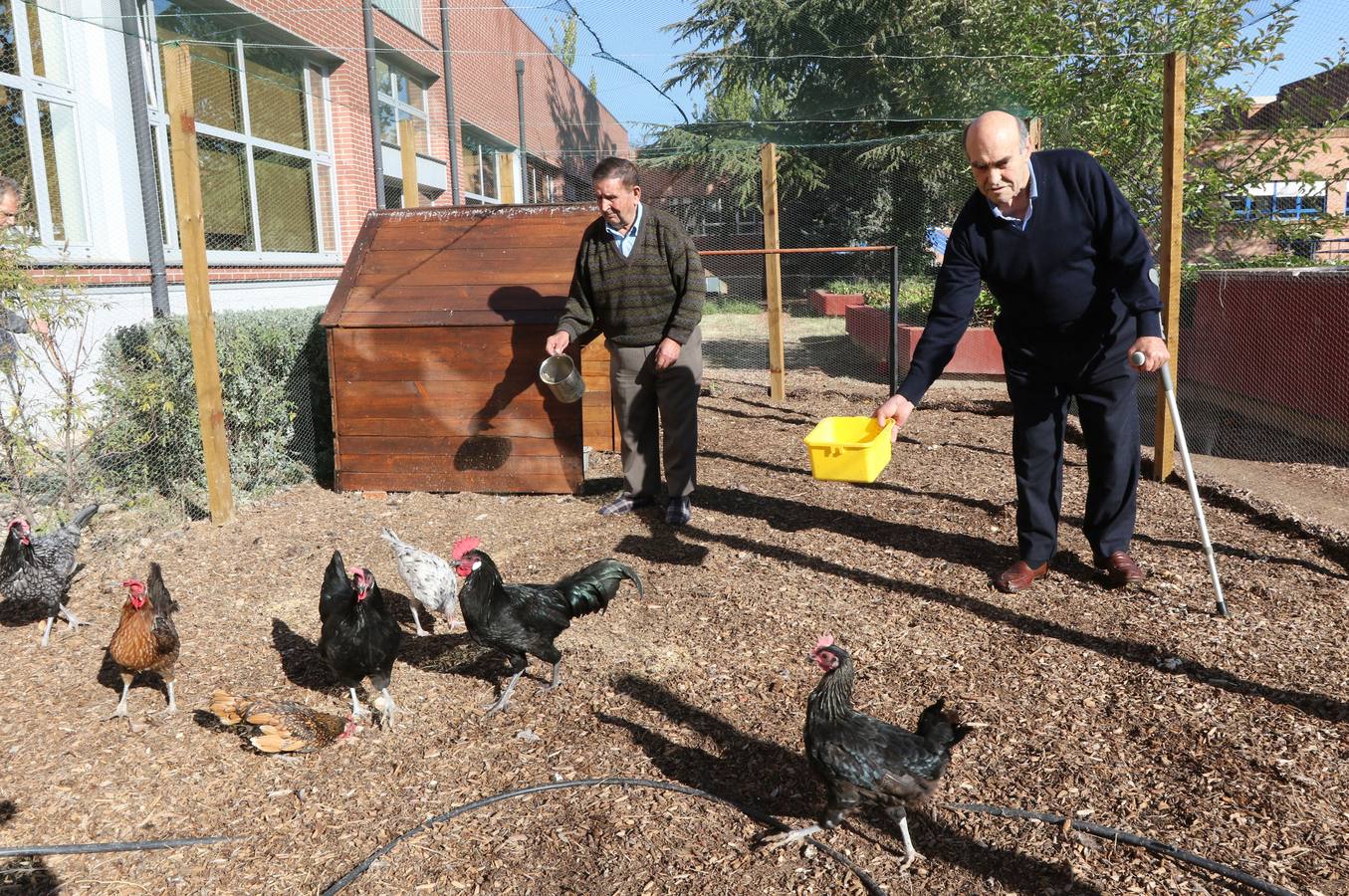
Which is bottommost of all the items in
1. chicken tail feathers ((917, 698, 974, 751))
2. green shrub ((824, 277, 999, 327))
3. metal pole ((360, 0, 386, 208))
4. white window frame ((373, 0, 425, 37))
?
chicken tail feathers ((917, 698, 974, 751))

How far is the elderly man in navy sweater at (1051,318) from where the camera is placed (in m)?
3.66

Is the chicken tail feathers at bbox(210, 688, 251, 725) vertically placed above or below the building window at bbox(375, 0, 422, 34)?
below

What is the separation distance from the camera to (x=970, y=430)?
316 inches

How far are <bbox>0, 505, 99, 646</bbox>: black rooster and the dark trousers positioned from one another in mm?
4194

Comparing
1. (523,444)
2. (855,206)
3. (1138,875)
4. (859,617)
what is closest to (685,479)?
(523,444)

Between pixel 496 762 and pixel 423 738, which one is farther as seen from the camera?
pixel 423 738

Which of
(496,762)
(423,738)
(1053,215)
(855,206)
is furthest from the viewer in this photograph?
(855,206)

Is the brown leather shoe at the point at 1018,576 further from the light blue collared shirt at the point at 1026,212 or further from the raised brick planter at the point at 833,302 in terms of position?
the raised brick planter at the point at 833,302

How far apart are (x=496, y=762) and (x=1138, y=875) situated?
6.14 feet

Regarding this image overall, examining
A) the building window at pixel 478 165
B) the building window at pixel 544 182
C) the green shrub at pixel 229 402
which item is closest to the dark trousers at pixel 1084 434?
the green shrub at pixel 229 402

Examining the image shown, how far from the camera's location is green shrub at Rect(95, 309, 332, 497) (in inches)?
213

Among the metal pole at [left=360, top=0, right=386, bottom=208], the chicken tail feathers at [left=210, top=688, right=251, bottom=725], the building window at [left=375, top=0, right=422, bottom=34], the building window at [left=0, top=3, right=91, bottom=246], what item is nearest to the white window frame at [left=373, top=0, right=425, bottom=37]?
the building window at [left=375, top=0, right=422, bottom=34]

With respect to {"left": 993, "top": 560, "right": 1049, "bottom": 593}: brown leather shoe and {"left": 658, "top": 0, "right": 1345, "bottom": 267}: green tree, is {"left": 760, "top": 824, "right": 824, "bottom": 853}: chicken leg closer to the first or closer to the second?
{"left": 993, "top": 560, "right": 1049, "bottom": 593}: brown leather shoe

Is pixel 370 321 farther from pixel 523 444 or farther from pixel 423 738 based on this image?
pixel 423 738
